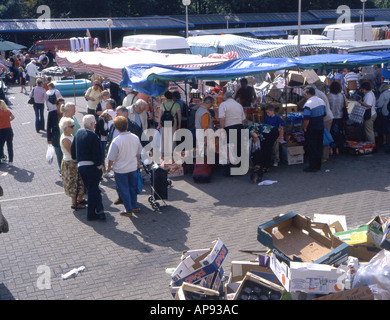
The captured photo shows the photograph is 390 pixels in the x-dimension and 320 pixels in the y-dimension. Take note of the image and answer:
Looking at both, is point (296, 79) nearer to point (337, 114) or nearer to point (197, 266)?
point (337, 114)

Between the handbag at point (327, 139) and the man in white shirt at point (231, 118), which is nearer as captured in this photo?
the man in white shirt at point (231, 118)

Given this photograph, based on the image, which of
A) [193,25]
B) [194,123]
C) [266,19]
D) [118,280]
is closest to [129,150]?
[118,280]

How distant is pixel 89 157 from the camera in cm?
758

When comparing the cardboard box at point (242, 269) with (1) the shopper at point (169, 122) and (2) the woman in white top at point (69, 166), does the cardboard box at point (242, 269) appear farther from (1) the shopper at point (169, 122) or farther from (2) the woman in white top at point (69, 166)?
(1) the shopper at point (169, 122)

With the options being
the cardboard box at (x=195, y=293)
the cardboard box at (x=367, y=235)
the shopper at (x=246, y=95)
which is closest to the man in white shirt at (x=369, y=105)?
the shopper at (x=246, y=95)

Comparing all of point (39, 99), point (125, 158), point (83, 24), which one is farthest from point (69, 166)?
point (83, 24)

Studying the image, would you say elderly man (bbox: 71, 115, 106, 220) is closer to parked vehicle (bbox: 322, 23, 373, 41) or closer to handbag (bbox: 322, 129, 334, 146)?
handbag (bbox: 322, 129, 334, 146)

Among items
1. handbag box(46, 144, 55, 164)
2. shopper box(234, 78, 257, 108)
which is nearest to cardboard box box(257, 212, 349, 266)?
handbag box(46, 144, 55, 164)

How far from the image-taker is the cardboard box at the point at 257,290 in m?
4.59

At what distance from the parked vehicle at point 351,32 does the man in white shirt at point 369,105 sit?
1512 centimetres

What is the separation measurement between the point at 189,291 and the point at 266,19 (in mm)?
45419

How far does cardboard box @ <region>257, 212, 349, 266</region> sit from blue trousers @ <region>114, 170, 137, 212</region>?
113 inches

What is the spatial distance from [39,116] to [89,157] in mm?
8819
